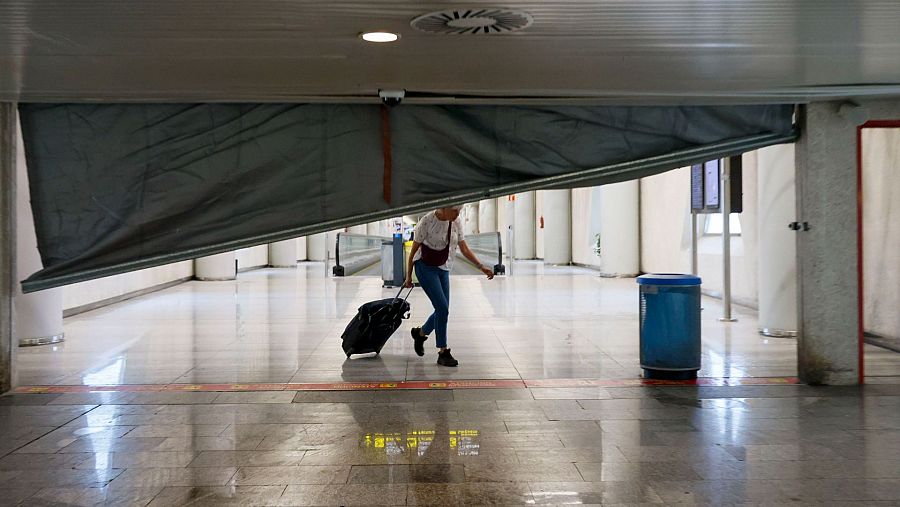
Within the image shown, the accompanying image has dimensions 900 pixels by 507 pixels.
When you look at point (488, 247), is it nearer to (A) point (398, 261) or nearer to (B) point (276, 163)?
(A) point (398, 261)

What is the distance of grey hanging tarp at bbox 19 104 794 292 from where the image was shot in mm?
6496

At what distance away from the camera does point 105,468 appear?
4.54 m

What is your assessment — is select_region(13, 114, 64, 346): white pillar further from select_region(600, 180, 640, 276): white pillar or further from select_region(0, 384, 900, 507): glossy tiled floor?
select_region(600, 180, 640, 276): white pillar

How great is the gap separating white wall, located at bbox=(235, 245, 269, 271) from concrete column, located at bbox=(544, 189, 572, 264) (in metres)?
10.1

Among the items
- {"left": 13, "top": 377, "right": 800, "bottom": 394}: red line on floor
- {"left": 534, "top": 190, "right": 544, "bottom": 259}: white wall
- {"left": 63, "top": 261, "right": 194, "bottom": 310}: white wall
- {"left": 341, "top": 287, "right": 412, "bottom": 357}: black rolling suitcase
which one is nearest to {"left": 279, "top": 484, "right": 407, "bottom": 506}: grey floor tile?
{"left": 13, "top": 377, "right": 800, "bottom": 394}: red line on floor

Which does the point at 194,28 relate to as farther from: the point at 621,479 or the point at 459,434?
the point at 621,479

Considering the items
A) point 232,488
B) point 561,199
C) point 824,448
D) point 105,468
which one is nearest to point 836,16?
point 824,448

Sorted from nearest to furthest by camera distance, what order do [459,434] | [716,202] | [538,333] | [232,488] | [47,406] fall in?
[232,488]
[459,434]
[47,406]
[538,333]
[716,202]

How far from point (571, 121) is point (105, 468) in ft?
14.0

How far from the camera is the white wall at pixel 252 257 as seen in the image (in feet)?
86.1

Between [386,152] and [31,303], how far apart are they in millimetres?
5257

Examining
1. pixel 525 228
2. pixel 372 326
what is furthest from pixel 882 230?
pixel 525 228

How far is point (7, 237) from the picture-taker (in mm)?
6559

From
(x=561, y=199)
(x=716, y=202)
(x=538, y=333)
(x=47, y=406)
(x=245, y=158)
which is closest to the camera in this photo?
(x=47, y=406)
